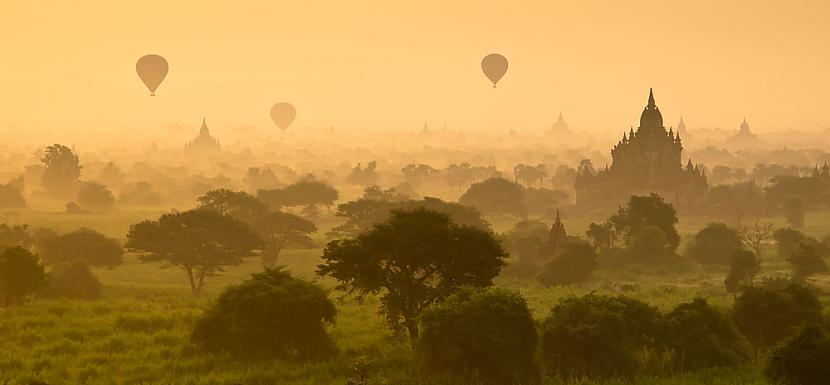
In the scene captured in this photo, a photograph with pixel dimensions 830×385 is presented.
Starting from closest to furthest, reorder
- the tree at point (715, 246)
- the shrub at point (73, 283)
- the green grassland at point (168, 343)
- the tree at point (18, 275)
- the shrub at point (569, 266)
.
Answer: the green grassland at point (168, 343) → the tree at point (18, 275) → the shrub at point (73, 283) → the shrub at point (569, 266) → the tree at point (715, 246)

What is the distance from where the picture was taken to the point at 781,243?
69.1 m

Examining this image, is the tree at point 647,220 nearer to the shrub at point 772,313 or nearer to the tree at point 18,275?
the shrub at point 772,313

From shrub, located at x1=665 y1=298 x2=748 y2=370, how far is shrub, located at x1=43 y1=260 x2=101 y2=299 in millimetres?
39670

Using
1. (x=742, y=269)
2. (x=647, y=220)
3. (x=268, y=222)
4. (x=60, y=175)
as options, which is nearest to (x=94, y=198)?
(x=60, y=175)

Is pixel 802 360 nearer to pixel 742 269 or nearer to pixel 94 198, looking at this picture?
pixel 742 269

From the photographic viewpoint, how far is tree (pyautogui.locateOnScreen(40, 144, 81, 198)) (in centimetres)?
12825

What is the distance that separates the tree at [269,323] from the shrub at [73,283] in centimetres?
2190

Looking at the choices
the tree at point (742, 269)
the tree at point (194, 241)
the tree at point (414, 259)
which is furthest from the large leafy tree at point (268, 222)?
the tree at point (742, 269)

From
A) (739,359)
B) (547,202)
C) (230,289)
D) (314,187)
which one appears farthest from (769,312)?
(547,202)

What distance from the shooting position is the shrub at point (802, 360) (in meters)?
23.7

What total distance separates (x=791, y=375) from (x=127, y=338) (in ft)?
95.2

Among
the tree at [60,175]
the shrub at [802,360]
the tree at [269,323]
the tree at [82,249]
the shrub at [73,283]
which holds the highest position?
the tree at [60,175]

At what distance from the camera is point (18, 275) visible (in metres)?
40.0

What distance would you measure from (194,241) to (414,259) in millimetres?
27836
